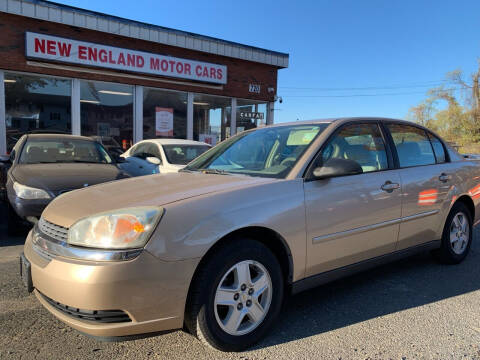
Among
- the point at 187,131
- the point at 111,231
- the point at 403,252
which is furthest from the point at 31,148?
the point at 187,131

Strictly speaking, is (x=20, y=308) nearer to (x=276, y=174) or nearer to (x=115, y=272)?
(x=115, y=272)

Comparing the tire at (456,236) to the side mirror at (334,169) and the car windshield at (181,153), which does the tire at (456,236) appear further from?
the car windshield at (181,153)

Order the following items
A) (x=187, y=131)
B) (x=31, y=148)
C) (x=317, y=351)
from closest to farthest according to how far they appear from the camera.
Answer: (x=317, y=351)
(x=31, y=148)
(x=187, y=131)

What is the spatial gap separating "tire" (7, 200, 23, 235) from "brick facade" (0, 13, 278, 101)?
265 inches

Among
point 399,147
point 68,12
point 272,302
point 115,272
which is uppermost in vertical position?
point 68,12

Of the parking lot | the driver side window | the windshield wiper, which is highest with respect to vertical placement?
the driver side window

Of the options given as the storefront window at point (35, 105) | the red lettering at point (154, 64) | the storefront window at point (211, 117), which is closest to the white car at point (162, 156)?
the storefront window at point (35, 105)

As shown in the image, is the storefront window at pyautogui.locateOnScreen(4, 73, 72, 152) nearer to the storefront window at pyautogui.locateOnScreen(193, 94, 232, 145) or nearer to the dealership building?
the dealership building

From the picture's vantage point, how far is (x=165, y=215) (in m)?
2.19

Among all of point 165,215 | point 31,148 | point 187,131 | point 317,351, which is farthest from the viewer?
point 187,131

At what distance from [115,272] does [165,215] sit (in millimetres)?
407

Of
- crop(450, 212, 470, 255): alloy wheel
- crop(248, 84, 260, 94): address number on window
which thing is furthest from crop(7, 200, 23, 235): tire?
crop(248, 84, 260, 94): address number on window

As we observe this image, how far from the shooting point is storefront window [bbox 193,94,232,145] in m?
13.8

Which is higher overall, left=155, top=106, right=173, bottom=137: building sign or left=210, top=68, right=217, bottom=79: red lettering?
left=210, top=68, right=217, bottom=79: red lettering
